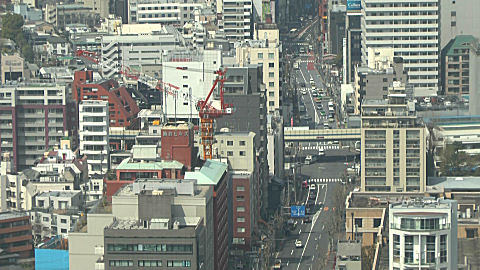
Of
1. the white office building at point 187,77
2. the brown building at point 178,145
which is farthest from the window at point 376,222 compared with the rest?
the white office building at point 187,77

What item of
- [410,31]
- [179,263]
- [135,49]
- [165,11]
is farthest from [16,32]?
[179,263]

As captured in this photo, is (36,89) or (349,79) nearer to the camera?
(36,89)

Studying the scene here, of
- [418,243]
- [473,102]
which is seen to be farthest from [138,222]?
[473,102]

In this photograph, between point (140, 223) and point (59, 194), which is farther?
point (59, 194)

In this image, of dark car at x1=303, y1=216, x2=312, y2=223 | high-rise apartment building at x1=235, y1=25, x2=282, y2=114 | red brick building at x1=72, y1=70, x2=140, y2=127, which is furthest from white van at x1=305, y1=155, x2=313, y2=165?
dark car at x1=303, y1=216, x2=312, y2=223

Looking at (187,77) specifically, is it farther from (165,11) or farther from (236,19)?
(165,11)

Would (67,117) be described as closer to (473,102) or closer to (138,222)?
(473,102)

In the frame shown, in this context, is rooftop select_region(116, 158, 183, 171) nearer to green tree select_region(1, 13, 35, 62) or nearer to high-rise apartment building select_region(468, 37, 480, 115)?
high-rise apartment building select_region(468, 37, 480, 115)
